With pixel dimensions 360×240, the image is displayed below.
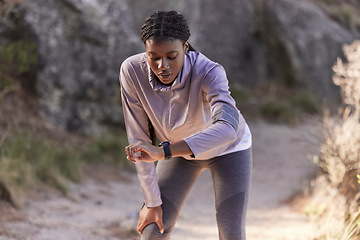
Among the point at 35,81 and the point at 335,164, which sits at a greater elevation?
the point at 35,81

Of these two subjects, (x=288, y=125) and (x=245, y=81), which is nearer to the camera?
(x=288, y=125)

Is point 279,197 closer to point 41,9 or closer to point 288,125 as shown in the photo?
point 288,125

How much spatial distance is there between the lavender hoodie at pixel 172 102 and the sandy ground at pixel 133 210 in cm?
187

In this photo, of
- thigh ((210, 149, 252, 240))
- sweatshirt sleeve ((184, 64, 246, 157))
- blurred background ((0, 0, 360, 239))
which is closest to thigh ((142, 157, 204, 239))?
thigh ((210, 149, 252, 240))

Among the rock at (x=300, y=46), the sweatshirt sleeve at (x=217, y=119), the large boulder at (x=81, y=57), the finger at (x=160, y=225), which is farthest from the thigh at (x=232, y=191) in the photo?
the rock at (x=300, y=46)

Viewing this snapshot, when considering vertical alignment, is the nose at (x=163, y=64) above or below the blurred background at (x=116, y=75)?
below

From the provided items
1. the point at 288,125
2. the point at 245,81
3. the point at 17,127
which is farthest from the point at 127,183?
the point at 245,81

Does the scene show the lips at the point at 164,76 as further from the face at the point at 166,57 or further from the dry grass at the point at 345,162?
the dry grass at the point at 345,162

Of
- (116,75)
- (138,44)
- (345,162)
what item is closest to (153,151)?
(345,162)

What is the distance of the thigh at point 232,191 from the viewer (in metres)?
2.42

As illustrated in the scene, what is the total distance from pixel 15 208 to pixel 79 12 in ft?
14.2

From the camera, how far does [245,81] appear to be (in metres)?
11.4

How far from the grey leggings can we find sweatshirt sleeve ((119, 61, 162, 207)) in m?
0.10

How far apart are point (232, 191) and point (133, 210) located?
3.13m
